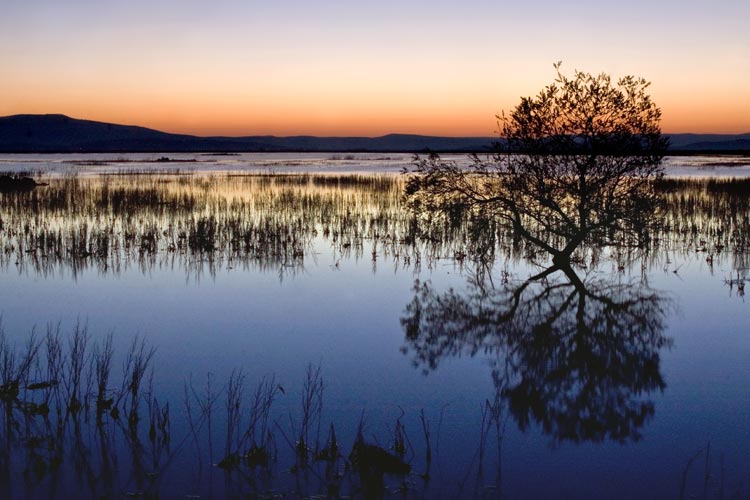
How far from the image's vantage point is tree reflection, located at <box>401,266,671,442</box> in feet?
22.8

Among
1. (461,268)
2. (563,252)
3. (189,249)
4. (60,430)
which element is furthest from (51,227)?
(60,430)

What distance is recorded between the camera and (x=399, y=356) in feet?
29.1

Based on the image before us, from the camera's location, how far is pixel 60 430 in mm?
6109

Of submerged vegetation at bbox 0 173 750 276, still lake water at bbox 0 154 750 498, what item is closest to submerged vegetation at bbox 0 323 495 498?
still lake water at bbox 0 154 750 498

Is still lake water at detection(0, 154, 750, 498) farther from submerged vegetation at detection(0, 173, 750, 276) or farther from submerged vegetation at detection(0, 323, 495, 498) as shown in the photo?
submerged vegetation at detection(0, 173, 750, 276)

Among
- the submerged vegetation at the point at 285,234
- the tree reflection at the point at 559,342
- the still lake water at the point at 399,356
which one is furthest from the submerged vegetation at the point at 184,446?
the submerged vegetation at the point at 285,234

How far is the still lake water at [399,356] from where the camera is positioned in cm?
551

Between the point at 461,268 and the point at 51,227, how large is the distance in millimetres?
12251

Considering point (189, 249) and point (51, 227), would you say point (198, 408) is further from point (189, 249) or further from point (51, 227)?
point (51, 227)

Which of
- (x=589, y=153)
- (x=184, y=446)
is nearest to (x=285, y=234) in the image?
(x=589, y=153)

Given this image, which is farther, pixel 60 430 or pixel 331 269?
pixel 331 269

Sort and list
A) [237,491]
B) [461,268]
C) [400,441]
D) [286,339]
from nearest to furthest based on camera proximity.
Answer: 1. [237,491]
2. [400,441]
3. [286,339]
4. [461,268]

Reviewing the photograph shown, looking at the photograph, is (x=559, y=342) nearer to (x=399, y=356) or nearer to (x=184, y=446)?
(x=399, y=356)

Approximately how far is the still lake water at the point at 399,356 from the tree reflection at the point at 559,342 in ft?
0.14
